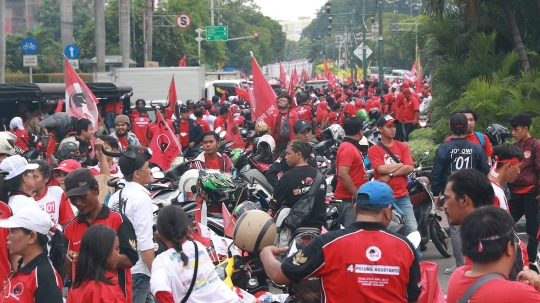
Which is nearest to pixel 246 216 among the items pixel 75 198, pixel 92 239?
pixel 75 198

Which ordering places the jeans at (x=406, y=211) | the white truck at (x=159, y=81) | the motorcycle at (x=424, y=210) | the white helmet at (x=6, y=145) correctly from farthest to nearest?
the white truck at (x=159, y=81) < the motorcycle at (x=424, y=210) < the jeans at (x=406, y=211) < the white helmet at (x=6, y=145)

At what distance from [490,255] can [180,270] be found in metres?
2.03

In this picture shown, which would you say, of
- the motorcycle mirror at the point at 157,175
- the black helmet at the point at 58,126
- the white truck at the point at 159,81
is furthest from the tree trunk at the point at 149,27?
the motorcycle mirror at the point at 157,175

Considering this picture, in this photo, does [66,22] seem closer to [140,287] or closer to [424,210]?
Answer: [424,210]

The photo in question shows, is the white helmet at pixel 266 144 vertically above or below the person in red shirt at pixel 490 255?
below

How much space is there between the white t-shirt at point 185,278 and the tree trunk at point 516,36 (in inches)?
497

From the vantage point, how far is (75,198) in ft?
17.8

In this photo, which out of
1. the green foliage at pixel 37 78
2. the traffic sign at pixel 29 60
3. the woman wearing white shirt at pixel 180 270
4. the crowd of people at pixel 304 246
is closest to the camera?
the crowd of people at pixel 304 246

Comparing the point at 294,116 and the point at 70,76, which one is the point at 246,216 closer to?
the point at 70,76

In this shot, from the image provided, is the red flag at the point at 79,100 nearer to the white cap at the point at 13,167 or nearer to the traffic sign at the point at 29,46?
the white cap at the point at 13,167

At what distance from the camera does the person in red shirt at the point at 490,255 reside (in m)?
3.51

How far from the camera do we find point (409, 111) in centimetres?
2109

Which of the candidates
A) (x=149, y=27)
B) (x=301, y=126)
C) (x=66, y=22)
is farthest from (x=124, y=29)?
(x=301, y=126)

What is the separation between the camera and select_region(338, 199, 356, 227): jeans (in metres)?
8.62
